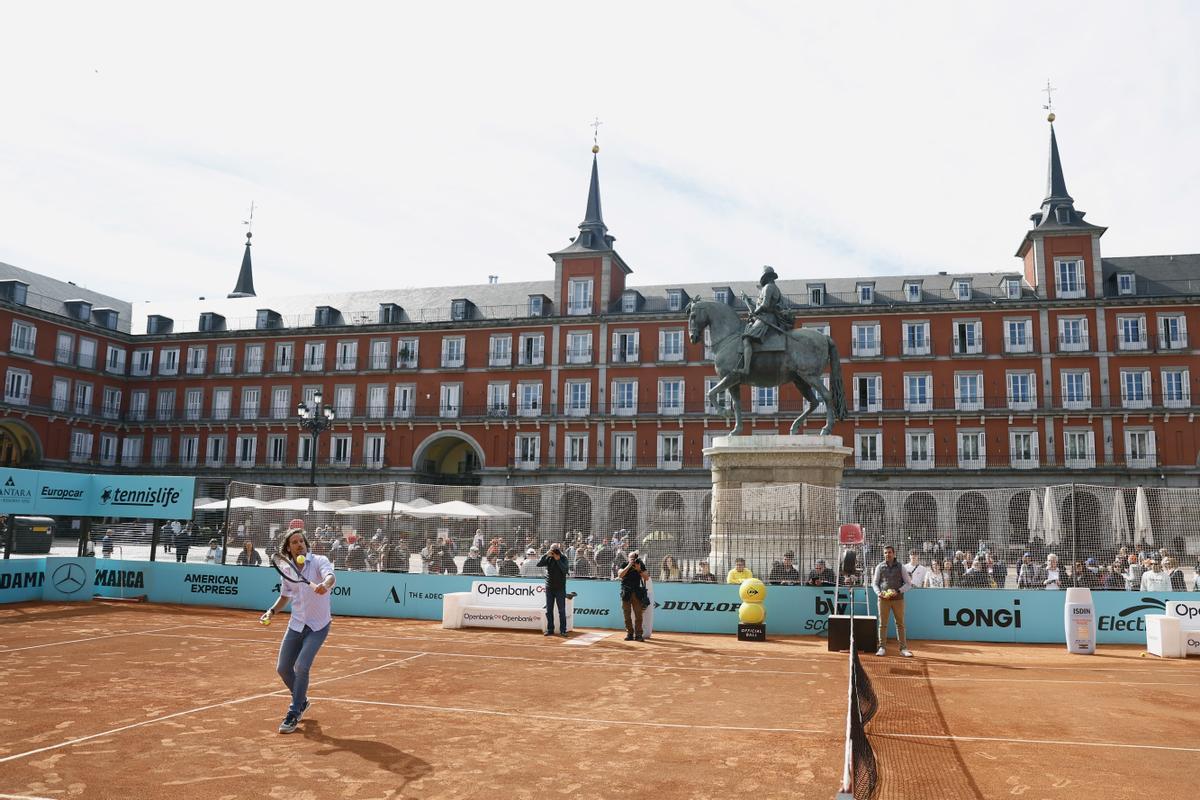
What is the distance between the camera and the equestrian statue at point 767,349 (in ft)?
62.1

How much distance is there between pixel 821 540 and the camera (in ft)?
53.2

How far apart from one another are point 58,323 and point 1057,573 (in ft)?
181

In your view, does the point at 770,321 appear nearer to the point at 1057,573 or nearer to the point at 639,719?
the point at 1057,573

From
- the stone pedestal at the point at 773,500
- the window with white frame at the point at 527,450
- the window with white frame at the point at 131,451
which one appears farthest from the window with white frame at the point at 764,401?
the window with white frame at the point at 131,451

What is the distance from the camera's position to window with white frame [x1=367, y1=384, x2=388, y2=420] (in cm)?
5350

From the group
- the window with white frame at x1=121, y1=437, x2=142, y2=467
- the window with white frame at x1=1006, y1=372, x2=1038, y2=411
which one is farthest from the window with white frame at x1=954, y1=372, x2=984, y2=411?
the window with white frame at x1=121, y1=437, x2=142, y2=467

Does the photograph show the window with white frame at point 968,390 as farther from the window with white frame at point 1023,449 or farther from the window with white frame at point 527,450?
the window with white frame at point 527,450

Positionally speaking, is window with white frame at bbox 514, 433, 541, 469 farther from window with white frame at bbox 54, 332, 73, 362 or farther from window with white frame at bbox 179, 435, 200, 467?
window with white frame at bbox 54, 332, 73, 362

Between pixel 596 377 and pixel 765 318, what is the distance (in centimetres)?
3236

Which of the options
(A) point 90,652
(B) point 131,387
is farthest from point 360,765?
(B) point 131,387

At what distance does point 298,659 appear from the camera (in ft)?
26.0

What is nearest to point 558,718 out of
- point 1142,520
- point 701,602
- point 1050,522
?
point 701,602

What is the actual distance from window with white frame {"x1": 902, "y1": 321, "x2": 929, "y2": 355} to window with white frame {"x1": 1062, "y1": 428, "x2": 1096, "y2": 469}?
26.8ft

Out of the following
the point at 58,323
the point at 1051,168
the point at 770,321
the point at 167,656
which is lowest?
the point at 167,656
